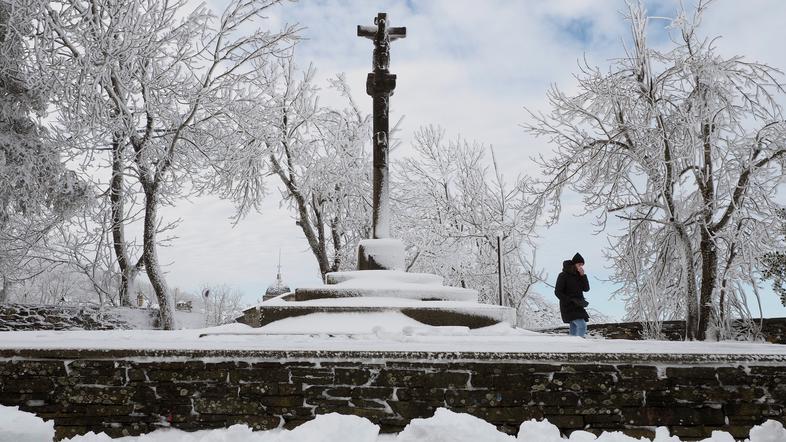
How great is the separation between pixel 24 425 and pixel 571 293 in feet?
21.1

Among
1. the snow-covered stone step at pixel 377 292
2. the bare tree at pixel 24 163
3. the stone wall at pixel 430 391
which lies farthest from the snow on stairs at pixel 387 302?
the bare tree at pixel 24 163

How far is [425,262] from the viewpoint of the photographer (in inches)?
A: 703

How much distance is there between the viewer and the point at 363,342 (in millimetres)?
4719

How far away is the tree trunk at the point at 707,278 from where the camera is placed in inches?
421

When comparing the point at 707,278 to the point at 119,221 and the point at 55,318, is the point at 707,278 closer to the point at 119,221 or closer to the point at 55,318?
the point at 119,221

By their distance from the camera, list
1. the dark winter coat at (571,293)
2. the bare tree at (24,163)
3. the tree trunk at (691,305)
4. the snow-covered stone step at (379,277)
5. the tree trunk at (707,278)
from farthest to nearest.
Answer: the bare tree at (24,163), the tree trunk at (707,278), the tree trunk at (691,305), the dark winter coat at (571,293), the snow-covered stone step at (379,277)

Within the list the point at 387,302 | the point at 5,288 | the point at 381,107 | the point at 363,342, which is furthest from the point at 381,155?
the point at 5,288

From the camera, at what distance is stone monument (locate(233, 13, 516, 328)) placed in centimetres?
628

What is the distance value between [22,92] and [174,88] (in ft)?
10.6

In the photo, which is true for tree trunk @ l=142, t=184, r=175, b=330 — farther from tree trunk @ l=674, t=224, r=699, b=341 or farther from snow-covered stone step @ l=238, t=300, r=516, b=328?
tree trunk @ l=674, t=224, r=699, b=341

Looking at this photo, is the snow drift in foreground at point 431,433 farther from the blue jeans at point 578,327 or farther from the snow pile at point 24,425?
the blue jeans at point 578,327

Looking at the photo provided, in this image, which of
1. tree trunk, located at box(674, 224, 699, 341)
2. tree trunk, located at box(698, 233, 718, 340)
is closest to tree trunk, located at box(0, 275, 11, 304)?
tree trunk, located at box(674, 224, 699, 341)

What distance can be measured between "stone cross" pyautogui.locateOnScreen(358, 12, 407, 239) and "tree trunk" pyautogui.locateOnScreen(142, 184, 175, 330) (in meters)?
5.04

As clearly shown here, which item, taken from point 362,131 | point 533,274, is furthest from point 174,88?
point 533,274
